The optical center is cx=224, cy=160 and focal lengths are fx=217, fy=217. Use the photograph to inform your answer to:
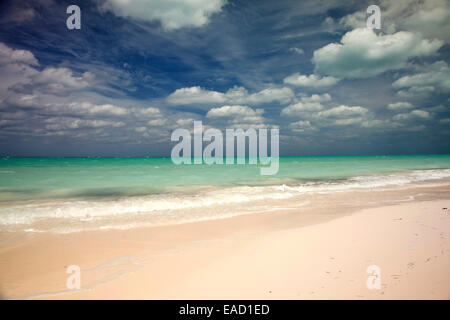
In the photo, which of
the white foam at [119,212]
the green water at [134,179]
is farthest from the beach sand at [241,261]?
the green water at [134,179]

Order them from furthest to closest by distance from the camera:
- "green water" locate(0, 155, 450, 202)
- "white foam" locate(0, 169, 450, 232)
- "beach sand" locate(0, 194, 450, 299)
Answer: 1. "green water" locate(0, 155, 450, 202)
2. "white foam" locate(0, 169, 450, 232)
3. "beach sand" locate(0, 194, 450, 299)

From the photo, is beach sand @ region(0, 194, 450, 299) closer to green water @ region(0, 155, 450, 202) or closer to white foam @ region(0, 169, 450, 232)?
white foam @ region(0, 169, 450, 232)

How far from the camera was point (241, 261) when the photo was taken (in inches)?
189

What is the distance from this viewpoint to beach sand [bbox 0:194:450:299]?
3672 mm

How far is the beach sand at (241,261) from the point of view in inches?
145

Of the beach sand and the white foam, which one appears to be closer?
the beach sand

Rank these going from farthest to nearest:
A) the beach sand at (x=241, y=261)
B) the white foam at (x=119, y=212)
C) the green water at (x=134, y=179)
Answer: the green water at (x=134, y=179) → the white foam at (x=119, y=212) → the beach sand at (x=241, y=261)

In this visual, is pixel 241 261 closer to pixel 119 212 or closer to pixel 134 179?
pixel 119 212

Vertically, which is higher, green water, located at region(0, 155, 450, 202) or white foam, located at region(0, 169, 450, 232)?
green water, located at region(0, 155, 450, 202)

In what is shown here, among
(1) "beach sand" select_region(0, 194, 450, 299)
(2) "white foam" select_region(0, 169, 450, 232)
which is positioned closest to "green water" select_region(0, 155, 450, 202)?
(2) "white foam" select_region(0, 169, 450, 232)

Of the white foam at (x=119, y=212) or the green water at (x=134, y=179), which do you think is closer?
the white foam at (x=119, y=212)

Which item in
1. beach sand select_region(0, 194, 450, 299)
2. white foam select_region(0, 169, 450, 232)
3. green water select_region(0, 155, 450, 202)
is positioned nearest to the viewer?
beach sand select_region(0, 194, 450, 299)

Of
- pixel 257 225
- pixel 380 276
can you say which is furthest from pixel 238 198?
pixel 380 276

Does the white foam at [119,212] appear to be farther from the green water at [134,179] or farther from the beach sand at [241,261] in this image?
the green water at [134,179]
